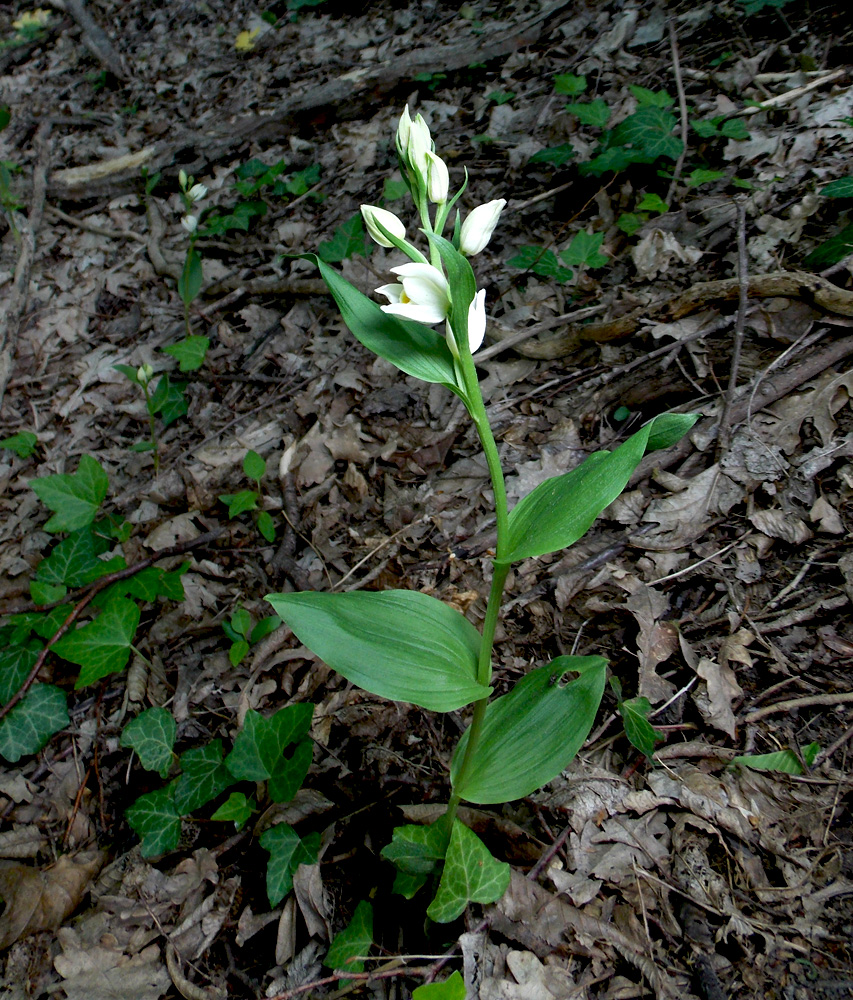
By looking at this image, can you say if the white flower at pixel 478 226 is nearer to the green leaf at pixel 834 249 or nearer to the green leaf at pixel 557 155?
the green leaf at pixel 834 249

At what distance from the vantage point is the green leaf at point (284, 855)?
1.78m

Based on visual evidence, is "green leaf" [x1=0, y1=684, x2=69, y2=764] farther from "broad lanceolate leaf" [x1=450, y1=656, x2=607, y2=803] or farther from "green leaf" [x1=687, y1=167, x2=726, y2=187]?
"green leaf" [x1=687, y1=167, x2=726, y2=187]

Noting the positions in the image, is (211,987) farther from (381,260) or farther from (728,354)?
(381,260)

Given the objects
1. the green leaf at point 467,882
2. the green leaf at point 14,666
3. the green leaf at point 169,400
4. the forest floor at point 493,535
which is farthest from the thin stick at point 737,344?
the green leaf at point 169,400

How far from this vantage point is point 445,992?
127cm

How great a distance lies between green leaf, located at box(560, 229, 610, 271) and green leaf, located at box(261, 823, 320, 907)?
2654 mm

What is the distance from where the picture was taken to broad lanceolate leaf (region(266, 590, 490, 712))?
142 cm

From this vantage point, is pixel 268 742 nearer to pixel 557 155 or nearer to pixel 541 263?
pixel 541 263

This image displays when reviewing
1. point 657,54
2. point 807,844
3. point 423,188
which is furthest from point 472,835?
point 657,54

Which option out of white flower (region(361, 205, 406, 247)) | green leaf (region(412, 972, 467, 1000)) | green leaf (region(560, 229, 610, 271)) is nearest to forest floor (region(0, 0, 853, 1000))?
green leaf (region(560, 229, 610, 271))

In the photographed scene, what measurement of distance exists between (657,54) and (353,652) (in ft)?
15.8

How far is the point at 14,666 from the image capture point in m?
2.64

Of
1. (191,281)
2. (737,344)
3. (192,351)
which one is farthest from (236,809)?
(191,281)

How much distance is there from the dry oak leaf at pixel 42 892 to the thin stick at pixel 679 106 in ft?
12.7
